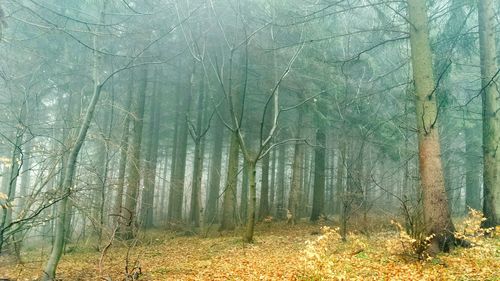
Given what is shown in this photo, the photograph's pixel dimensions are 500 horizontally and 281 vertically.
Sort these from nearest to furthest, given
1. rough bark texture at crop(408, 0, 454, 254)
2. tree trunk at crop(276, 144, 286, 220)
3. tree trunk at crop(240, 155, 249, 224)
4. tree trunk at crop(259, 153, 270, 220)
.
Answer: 1. rough bark texture at crop(408, 0, 454, 254)
2. tree trunk at crop(240, 155, 249, 224)
3. tree trunk at crop(259, 153, 270, 220)
4. tree trunk at crop(276, 144, 286, 220)

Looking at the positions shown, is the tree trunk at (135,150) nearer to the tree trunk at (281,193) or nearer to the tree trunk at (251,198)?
the tree trunk at (251,198)

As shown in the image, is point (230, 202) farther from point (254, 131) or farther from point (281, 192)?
point (281, 192)

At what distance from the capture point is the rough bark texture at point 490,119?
8.52 metres

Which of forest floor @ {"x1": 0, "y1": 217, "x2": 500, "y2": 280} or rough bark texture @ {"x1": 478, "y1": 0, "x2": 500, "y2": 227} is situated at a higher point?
rough bark texture @ {"x1": 478, "y1": 0, "x2": 500, "y2": 227}

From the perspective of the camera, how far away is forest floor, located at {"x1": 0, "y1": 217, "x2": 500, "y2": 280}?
600 cm

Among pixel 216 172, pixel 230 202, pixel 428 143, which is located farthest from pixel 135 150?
pixel 428 143

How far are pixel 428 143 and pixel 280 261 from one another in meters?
4.10

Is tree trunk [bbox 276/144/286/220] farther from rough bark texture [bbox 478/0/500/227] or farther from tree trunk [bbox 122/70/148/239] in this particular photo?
rough bark texture [bbox 478/0/500/227]

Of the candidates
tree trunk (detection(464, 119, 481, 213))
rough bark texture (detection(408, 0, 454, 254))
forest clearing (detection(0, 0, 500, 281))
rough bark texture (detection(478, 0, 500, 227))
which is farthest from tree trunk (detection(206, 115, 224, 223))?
tree trunk (detection(464, 119, 481, 213))

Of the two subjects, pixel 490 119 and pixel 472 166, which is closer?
pixel 490 119

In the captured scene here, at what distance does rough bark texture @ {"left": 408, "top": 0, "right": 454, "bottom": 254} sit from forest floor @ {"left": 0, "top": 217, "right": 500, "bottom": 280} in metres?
0.52

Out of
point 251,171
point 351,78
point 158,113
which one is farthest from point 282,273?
point 158,113

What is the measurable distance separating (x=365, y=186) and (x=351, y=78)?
5473 mm

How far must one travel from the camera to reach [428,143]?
7.00 meters
